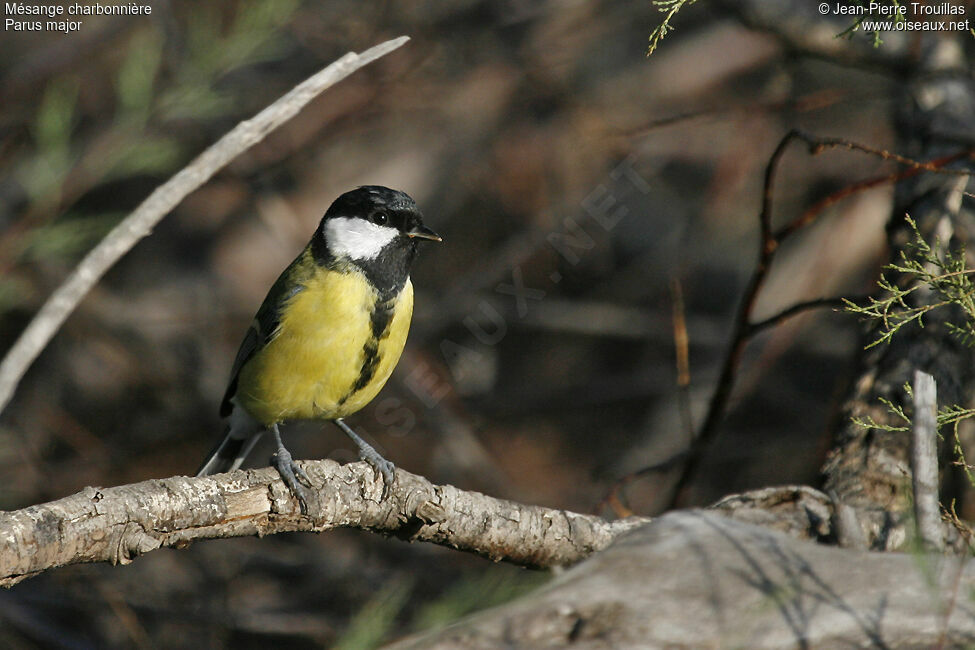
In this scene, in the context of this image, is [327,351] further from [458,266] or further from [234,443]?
[458,266]

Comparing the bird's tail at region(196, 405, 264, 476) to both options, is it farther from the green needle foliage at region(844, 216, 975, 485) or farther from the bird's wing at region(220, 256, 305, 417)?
the green needle foliage at region(844, 216, 975, 485)

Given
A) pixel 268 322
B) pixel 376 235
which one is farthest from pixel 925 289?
pixel 268 322

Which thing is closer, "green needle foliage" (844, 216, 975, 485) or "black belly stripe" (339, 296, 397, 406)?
"green needle foliage" (844, 216, 975, 485)

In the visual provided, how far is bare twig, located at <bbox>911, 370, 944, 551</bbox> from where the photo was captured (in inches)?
78.7

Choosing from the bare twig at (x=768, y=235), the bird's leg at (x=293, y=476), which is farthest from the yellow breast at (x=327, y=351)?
the bare twig at (x=768, y=235)

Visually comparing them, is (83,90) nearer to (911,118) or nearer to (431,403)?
(431,403)

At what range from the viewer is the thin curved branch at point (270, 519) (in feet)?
6.75

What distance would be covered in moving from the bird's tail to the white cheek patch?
0.76 metres

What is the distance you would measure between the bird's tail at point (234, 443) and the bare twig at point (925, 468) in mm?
2484

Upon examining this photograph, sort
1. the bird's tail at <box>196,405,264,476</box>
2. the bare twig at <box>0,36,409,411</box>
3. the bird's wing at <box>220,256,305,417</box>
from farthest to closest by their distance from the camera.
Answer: the bird's tail at <box>196,405,264,476</box> → the bird's wing at <box>220,256,305,417</box> → the bare twig at <box>0,36,409,411</box>

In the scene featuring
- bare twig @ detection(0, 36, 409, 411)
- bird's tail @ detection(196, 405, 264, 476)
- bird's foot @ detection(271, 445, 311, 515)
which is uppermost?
bare twig @ detection(0, 36, 409, 411)

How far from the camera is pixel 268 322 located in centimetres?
356

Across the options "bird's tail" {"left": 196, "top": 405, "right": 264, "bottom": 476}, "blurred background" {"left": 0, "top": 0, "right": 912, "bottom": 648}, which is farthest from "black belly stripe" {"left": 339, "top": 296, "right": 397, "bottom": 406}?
"blurred background" {"left": 0, "top": 0, "right": 912, "bottom": 648}

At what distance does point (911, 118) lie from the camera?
143 inches
